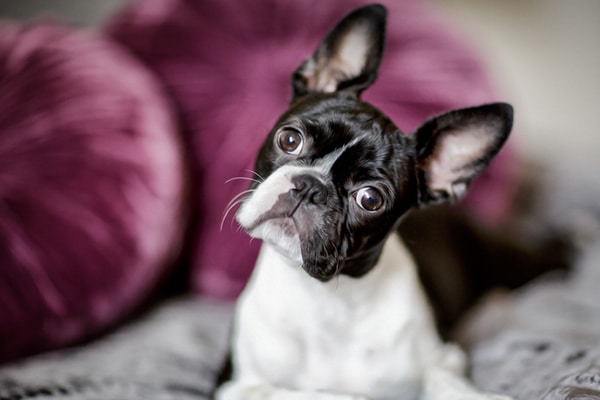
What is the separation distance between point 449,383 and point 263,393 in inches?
17.5

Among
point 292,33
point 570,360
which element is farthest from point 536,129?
point 570,360

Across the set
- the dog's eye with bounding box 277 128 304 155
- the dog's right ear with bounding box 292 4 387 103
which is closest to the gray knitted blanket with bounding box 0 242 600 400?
the dog's eye with bounding box 277 128 304 155

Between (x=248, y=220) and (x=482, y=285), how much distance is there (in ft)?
4.10

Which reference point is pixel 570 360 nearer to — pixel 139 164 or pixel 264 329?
pixel 264 329

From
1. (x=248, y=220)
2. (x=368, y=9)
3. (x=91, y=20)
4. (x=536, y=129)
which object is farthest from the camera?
(x=536, y=129)

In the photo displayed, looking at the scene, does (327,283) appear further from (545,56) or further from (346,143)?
(545,56)

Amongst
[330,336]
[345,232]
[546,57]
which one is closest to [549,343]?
[330,336]

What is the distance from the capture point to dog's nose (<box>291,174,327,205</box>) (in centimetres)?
124

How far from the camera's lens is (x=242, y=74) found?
211 centimetres

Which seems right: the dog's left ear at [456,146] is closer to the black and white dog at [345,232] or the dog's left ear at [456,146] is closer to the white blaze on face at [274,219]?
the black and white dog at [345,232]

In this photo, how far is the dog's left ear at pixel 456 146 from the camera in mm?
1335

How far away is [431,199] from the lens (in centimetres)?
147

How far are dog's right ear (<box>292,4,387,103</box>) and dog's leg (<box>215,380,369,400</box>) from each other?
0.70 metres

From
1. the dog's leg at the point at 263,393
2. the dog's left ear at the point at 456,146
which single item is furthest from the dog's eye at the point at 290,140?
the dog's leg at the point at 263,393
